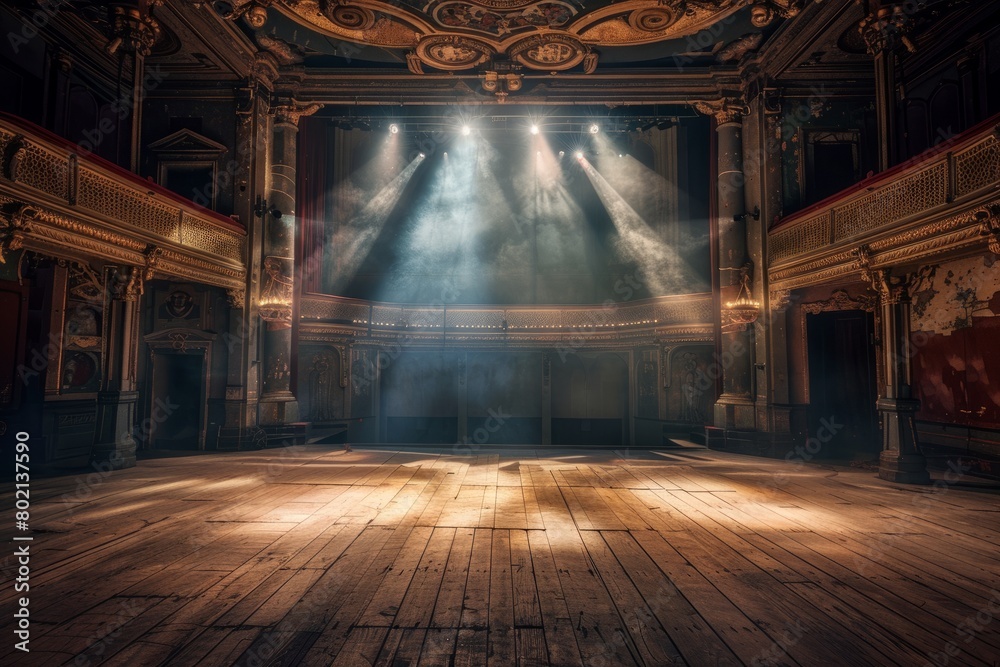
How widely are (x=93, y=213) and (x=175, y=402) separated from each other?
177 inches

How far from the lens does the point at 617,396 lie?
543 inches

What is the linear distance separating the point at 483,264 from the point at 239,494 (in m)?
9.94

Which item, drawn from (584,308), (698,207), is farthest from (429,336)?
(698,207)

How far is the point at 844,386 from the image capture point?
29.9ft

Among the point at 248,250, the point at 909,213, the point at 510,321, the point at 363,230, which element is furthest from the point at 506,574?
the point at 363,230

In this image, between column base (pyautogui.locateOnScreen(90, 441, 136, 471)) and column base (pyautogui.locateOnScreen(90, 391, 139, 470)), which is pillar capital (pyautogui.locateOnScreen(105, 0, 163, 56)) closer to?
column base (pyautogui.locateOnScreen(90, 391, 139, 470))

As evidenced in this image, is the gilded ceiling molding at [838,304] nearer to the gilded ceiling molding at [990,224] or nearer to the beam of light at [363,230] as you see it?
the gilded ceiling molding at [990,224]

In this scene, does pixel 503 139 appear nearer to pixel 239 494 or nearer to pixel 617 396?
pixel 617 396

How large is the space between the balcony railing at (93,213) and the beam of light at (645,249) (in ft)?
30.9

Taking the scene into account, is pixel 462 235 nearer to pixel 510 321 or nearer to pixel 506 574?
pixel 510 321

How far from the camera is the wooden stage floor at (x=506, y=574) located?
2.33 meters

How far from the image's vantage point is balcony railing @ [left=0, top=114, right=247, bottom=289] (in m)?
5.04

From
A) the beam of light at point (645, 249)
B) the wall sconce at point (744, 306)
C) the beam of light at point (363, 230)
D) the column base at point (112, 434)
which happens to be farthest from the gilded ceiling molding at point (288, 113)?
the wall sconce at point (744, 306)

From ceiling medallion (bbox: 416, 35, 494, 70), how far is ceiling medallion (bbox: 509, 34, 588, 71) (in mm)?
560
